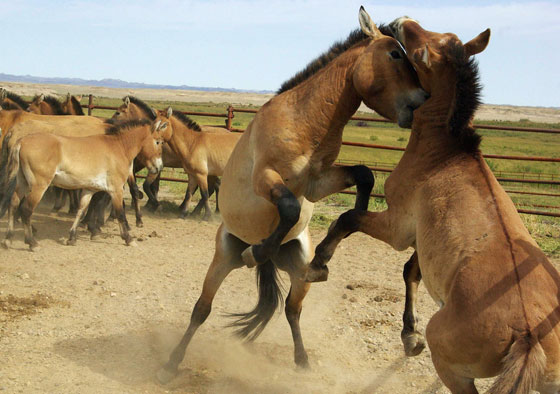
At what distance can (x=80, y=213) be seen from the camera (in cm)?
888

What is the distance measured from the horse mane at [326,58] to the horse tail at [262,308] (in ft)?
5.41

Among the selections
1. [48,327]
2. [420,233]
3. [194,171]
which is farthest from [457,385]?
[194,171]

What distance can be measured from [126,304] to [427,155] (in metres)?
3.86

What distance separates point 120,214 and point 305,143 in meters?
5.41

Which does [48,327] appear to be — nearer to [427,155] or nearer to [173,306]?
[173,306]

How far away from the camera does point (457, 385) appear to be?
271 cm

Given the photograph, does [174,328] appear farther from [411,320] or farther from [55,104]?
[55,104]

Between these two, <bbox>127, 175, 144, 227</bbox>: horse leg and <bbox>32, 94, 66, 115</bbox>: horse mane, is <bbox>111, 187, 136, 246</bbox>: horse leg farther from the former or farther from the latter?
<bbox>32, 94, 66, 115</bbox>: horse mane

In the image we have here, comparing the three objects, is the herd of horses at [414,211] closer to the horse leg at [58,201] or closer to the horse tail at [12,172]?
the horse tail at [12,172]

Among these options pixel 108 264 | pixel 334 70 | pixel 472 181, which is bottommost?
pixel 108 264

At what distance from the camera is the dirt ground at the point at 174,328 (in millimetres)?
4586

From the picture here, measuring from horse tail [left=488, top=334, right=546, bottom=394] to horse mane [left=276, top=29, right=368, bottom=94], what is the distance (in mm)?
2396

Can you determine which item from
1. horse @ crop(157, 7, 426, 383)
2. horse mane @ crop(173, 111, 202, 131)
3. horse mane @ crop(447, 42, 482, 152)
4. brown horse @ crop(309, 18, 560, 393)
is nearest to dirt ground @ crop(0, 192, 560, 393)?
horse @ crop(157, 7, 426, 383)

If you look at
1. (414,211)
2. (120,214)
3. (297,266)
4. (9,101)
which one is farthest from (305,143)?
(9,101)
